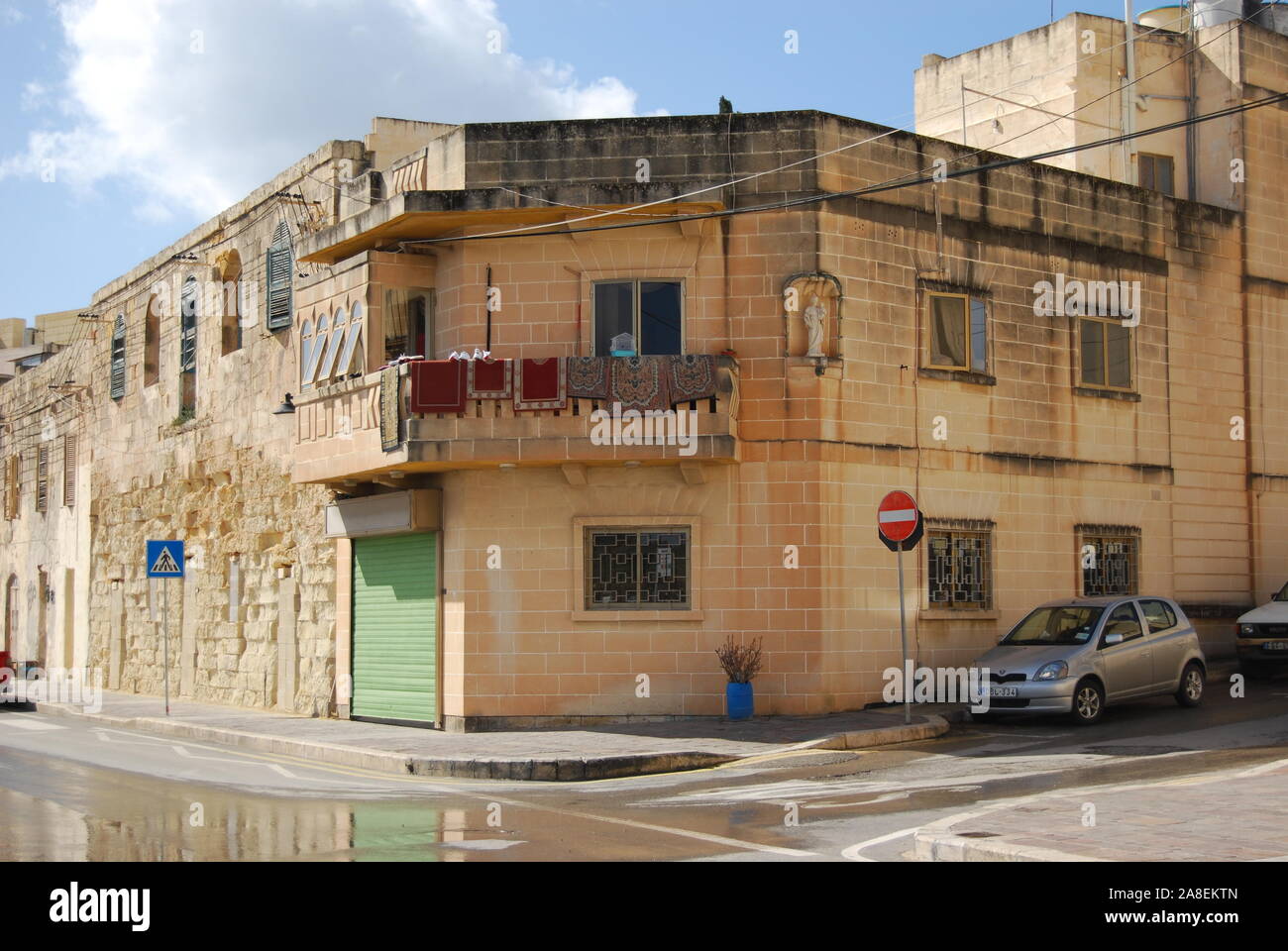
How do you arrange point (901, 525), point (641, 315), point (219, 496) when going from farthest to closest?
point (219, 496)
point (641, 315)
point (901, 525)

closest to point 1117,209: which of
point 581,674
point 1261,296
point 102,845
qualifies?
→ point 1261,296

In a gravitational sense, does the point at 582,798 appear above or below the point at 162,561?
below

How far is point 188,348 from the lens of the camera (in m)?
28.3

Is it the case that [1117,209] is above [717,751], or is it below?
above

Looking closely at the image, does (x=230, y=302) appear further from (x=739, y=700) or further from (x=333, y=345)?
(x=739, y=700)

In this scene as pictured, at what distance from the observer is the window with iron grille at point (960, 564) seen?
19781 millimetres

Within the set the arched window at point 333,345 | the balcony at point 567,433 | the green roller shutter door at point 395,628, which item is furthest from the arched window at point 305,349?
the balcony at point 567,433

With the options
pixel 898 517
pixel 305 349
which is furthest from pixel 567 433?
pixel 305 349

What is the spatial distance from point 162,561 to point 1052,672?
13.6 metres

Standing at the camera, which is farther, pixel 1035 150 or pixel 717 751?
pixel 1035 150

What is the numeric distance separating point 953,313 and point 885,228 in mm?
1773

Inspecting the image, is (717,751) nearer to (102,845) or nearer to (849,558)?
(849,558)

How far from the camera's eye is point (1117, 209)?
74.1 feet

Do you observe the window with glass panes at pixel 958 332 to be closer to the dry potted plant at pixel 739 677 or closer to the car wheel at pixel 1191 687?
the car wheel at pixel 1191 687
